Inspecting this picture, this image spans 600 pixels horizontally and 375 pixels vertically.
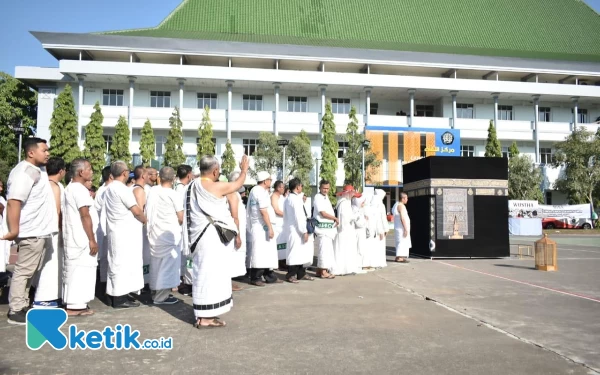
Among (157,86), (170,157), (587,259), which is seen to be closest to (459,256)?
(587,259)

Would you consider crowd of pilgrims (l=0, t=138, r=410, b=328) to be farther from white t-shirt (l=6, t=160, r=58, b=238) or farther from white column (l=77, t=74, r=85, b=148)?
white column (l=77, t=74, r=85, b=148)

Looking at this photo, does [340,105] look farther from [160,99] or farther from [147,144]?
[147,144]

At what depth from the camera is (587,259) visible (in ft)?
41.6

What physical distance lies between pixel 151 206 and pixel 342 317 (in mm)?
3309

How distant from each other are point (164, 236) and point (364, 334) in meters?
3.32

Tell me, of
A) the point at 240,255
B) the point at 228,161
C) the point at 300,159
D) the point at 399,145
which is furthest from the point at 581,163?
the point at 240,255

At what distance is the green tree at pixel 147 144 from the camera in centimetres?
3289

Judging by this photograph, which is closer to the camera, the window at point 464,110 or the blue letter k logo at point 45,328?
the blue letter k logo at point 45,328

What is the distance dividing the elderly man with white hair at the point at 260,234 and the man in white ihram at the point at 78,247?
299 cm

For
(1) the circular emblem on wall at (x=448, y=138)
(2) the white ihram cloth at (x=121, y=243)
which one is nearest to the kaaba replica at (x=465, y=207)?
(2) the white ihram cloth at (x=121, y=243)

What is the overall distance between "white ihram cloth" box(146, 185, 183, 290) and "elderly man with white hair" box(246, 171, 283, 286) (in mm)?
1726

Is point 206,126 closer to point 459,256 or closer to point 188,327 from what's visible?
point 459,256

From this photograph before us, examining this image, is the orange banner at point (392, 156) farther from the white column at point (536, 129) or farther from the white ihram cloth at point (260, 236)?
the white ihram cloth at point (260, 236)

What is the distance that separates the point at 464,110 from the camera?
41.7 metres
